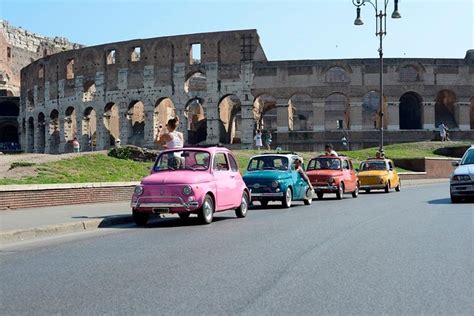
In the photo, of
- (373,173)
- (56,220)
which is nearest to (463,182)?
(373,173)

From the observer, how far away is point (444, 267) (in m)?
8.37

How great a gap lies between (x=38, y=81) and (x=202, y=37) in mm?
21750

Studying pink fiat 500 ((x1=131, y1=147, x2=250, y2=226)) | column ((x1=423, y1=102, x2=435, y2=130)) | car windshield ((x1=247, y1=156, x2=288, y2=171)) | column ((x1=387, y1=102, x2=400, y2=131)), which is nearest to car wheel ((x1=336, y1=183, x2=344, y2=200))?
car windshield ((x1=247, y1=156, x2=288, y2=171))

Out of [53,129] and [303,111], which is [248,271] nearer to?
[53,129]

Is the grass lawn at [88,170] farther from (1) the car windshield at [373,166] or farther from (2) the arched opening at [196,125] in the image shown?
(2) the arched opening at [196,125]

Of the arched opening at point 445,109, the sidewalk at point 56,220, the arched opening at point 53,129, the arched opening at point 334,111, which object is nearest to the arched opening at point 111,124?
the arched opening at point 53,129

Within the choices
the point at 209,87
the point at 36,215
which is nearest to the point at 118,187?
the point at 36,215

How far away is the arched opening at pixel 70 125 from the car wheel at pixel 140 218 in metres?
51.2

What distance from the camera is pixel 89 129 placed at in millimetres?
64375

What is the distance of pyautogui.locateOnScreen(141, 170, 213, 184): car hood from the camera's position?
45.4 feet

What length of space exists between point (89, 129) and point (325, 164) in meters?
43.3

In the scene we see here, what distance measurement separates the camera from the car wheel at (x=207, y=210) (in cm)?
1405

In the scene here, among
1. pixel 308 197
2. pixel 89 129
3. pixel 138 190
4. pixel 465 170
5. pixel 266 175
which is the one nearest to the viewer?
pixel 138 190

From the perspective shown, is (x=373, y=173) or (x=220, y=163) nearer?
(x=220, y=163)
